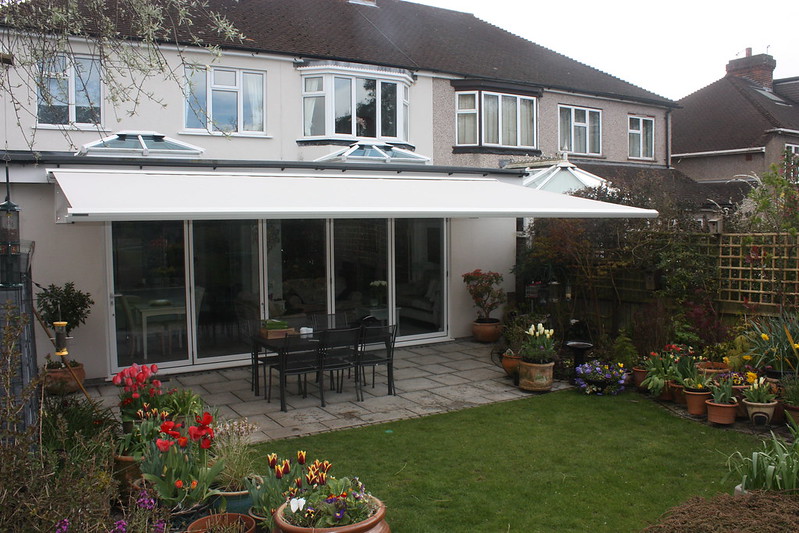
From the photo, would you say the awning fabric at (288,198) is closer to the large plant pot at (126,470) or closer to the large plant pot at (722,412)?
the large plant pot at (126,470)

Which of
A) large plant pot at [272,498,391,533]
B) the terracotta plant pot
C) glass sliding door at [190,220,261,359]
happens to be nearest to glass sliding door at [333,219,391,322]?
glass sliding door at [190,220,261,359]

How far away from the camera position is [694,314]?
34.4 feet

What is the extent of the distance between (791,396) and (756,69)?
30233mm

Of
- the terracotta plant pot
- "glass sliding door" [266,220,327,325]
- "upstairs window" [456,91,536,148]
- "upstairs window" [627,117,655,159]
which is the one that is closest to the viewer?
the terracotta plant pot

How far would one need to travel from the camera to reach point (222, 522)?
Result: 439cm

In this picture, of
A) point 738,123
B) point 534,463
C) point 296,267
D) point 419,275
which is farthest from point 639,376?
point 738,123

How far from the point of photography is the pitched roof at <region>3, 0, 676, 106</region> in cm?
1694

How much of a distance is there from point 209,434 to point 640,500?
12.8 ft

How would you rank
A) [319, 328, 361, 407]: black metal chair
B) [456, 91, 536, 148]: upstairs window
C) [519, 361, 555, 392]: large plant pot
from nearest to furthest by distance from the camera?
[319, 328, 361, 407]: black metal chair
[519, 361, 555, 392]: large plant pot
[456, 91, 536, 148]: upstairs window

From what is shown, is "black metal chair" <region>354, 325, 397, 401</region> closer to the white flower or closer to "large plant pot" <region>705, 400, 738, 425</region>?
"large plant pot" <region>705, 400, 738, 425</region>

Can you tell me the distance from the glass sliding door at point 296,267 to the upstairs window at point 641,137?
558 inches

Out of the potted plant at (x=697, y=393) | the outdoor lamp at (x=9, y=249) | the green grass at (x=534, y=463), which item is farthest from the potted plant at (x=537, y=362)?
the outdoor lamp at (x=9, y=249)

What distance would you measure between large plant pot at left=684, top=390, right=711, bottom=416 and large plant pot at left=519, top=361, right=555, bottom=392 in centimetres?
203

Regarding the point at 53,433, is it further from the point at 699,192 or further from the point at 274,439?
the point at 699,192
